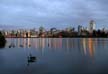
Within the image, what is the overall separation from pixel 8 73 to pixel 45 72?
548cm

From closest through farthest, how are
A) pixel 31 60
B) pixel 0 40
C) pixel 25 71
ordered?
pixel 25 71 < pixel 31 60 < pixel 0 40

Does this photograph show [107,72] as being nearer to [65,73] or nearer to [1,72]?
[65,73]

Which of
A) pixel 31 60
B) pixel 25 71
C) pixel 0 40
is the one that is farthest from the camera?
pixel 0 40

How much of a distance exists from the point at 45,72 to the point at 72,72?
13.3ft

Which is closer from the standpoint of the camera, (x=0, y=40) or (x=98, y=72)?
(x=98, y=72)

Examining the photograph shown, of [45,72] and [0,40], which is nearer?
[45,72]

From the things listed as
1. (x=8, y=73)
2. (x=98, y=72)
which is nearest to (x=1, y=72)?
(x=8, y=73)

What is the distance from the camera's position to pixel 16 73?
116 feet

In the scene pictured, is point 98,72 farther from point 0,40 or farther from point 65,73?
point 0,40

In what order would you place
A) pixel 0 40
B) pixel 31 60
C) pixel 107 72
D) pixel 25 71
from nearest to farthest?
1. pixel 107 72
2. pixel 25 71
3. pixel 31 60
4. pixel 0 40

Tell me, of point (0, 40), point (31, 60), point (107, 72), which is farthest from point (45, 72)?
Answer: point (0, 40)

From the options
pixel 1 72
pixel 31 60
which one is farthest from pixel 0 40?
pixel 1 72

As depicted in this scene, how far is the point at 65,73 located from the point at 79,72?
2.47 meters

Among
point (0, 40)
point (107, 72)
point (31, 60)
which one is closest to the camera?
point (107, 72)
